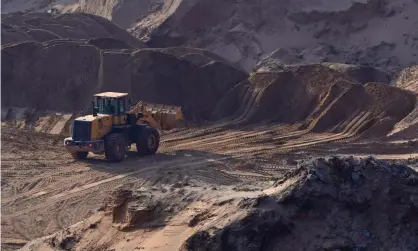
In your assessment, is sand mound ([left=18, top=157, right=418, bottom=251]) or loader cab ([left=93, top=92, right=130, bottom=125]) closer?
sand mound ([left=18, top=157, right=418, bottom=251])

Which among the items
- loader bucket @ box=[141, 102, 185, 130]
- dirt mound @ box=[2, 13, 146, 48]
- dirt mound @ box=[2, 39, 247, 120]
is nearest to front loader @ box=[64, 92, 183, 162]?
loader bucket @ box=[141, 102, 185, 130]

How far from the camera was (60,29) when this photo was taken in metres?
29.1

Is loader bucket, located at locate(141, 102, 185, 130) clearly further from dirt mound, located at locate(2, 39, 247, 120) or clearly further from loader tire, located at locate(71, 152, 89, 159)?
dirt mound, located at locate(2, 39, 247, 120)

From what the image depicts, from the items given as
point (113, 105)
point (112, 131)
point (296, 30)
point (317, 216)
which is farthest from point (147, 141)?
point (296, 30)

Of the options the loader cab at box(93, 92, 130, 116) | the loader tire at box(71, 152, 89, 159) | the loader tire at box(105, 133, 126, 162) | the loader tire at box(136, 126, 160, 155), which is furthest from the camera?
the loader tire at box(71, 152, 89, 159)

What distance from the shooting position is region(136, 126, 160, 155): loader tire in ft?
56.4

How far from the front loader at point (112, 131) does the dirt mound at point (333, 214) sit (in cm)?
817

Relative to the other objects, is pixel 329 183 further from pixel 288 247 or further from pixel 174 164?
pixel 174 164

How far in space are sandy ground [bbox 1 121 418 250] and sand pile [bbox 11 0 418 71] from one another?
9792 mm

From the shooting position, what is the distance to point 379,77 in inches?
931

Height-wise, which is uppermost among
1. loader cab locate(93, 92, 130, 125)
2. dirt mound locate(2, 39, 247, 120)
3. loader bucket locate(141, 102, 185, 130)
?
dirt mound locate(2, 39, 247, 120)

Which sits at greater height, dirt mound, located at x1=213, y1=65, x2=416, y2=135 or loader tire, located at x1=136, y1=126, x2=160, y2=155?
dirt mound, located at x1=213, y1=65, x2=416, y2=135

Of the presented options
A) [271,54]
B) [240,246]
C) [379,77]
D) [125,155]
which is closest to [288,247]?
[240,246]

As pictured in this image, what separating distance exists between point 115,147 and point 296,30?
53.1 feet
